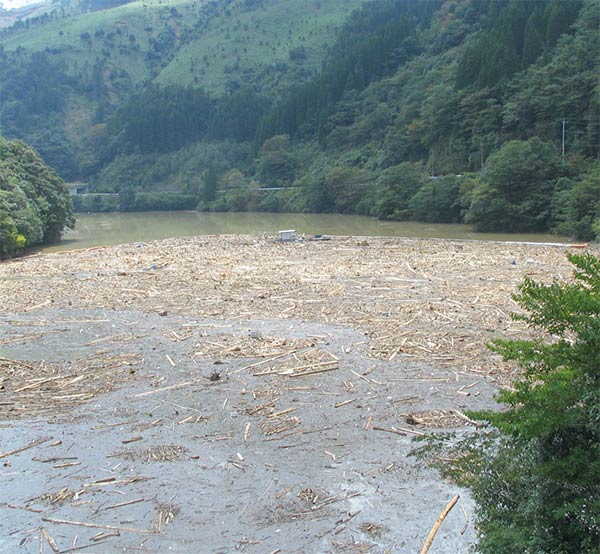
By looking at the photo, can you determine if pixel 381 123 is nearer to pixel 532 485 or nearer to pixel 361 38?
pixel 361 38

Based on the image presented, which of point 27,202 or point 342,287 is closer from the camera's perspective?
point 342,287

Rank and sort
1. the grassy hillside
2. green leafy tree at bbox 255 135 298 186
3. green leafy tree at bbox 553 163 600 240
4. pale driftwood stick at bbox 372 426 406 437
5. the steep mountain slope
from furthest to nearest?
the steep mountain slope, the grassy hillside, green leafy tree at bbox 255 135 298 186, green leafy tree at bbox 553 163 600 240, pale driftwood stick at bbox 372 426 406 437

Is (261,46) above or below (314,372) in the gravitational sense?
above

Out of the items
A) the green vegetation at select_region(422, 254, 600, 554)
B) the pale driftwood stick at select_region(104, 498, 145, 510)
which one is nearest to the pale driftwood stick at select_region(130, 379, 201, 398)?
the pale driftwood stick at select_region(104, 498, 145, 510)

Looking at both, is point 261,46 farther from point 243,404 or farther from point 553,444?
point 553,444

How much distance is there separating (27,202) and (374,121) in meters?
51.1

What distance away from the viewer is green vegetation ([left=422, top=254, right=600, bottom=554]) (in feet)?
15.7

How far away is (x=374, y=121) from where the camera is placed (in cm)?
7950

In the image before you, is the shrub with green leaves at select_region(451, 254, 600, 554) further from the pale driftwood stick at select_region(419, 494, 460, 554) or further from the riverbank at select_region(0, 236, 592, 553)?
the riverbank at select_region(0, 236, 592, 553)

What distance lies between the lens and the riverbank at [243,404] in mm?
6879

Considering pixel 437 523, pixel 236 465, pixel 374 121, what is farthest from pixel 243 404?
pixel 374 121

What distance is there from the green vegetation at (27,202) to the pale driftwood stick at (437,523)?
27.4 m

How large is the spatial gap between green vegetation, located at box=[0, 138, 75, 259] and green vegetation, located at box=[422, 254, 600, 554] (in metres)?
28.7

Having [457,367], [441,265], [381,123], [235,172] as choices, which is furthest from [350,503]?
[235,172]
